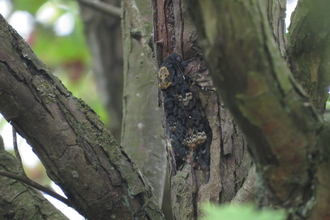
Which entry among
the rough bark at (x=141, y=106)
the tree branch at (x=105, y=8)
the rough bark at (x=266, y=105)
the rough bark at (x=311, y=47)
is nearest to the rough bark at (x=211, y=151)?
the rough bark at (x=311, y=47)

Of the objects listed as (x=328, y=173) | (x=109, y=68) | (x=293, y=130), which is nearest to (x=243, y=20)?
(x=293, y=130)

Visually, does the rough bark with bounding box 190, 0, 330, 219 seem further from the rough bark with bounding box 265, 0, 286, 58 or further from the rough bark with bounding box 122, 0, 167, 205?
the rough bark with bounding box 122, 0, 167, 205

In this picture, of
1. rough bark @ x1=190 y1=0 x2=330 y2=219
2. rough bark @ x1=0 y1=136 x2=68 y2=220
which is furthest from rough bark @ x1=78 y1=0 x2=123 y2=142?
rough bark @ x1=190 y1=0 x2=330 y2=219

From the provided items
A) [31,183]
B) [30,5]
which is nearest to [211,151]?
[31,183]

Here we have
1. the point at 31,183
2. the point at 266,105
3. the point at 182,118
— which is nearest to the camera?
the point at 266,105

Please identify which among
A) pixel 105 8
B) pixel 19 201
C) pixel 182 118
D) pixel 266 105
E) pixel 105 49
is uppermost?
pixel 105 49

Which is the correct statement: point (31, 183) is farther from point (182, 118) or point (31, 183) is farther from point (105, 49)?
point (105, 49)

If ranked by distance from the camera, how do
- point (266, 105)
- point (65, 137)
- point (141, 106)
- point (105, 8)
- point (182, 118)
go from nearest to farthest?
1. point (266, 105)
2. point (65, 137)
3. point (182, 118)
4. point (141, 106)
5. point (105, 8)

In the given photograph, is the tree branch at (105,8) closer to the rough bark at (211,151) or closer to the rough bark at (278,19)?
the rough bark at (211,151)
